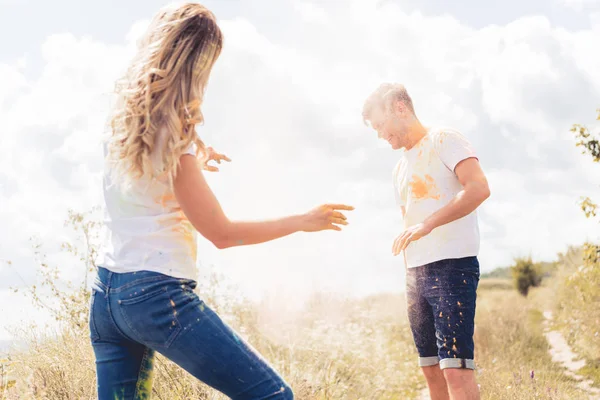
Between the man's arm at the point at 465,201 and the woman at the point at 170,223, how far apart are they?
1132 millimetres

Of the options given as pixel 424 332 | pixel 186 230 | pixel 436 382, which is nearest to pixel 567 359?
pixel 436 382

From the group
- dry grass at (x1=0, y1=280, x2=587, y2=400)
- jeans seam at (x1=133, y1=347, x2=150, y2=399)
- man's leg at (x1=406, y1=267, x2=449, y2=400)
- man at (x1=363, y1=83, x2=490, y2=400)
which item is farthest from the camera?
dry grass at (x1=0, y1=280, x2=587, y2=400)

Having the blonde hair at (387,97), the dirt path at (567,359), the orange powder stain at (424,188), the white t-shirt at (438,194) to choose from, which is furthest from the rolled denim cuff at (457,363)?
the dirt path at (567,359)

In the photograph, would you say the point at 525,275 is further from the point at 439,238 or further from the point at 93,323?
the point at 93,323

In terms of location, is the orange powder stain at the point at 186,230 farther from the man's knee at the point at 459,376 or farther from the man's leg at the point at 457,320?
the man's knee at the point at 459,376

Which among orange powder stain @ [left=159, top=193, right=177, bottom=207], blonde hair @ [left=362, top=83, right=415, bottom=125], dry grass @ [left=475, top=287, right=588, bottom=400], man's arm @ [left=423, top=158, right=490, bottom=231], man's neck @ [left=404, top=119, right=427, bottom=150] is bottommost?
dry grass @ [left=475, top=287, right=588, bottom=400]

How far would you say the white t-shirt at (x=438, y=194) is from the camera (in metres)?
2.99

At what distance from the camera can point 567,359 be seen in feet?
28.7

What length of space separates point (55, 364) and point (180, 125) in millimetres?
3077

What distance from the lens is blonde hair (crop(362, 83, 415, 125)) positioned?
3219 mm

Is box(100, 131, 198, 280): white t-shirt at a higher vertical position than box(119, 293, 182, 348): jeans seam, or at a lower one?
higher

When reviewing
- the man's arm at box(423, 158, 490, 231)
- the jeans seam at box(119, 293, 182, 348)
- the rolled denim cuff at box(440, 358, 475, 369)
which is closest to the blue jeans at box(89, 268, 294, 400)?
the jeans seam at box(119, 293, 182, 348)

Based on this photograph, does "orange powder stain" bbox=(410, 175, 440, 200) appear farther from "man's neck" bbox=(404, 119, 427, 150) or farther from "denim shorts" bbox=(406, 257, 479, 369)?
"denim shorts" bbox=(406, 257, 479, 369)

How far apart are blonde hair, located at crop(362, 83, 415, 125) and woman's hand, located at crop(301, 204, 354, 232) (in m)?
1.55
